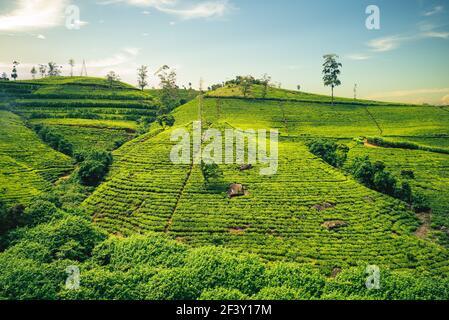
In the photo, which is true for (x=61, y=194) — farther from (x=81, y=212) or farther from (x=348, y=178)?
(x=348, y=178)

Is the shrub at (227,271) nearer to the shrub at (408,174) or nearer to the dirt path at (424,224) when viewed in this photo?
the dirt path at (424,224)

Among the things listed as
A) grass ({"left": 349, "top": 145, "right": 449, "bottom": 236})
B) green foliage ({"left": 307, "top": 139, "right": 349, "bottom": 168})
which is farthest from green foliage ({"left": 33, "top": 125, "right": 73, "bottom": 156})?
grass ({"left": 349, "top": 145, "right": 449, "bottom": 236})

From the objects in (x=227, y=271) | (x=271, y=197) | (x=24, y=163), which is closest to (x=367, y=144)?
(x=271, y=197)

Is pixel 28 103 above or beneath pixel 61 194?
above

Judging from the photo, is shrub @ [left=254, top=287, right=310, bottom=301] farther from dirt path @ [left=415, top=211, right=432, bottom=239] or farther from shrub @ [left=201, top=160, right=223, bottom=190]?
shrub @ [left=201, top=160, right=223, bottom=190]

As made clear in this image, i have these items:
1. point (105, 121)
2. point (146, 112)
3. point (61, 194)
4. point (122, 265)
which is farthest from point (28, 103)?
point (122, 265)

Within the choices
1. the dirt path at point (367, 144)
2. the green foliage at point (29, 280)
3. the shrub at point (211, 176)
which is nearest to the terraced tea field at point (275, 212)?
the shrub at point (211, 176)

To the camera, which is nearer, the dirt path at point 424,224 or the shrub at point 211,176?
the dirt path at point 424,224
